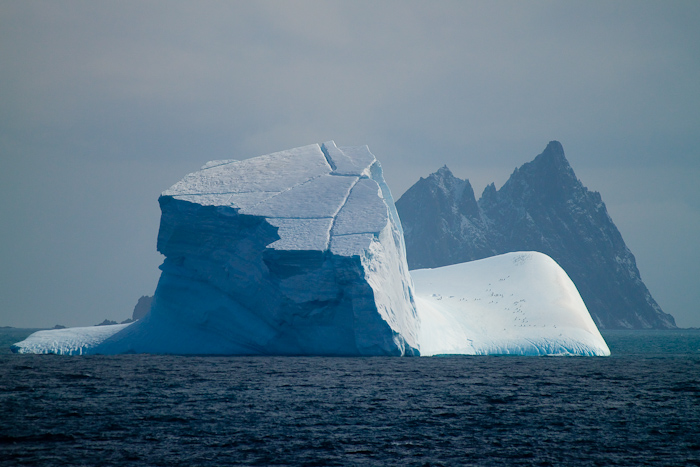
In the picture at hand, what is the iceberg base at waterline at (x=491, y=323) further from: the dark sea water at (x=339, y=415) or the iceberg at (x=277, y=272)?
the dark sea water at (x=339, y=415)

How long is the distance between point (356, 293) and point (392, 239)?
4216 mm

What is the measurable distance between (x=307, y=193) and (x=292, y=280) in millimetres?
4200

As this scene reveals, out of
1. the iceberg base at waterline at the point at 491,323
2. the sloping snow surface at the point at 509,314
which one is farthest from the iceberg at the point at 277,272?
the sloping snow surface at the point at 509,314

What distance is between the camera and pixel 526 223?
18638 cm

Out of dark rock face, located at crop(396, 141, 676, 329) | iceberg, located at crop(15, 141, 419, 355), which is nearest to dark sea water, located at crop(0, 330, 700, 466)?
iceberg, located at crop(15, 141, 419, 355)

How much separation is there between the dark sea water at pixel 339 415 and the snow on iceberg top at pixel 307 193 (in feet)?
13.6

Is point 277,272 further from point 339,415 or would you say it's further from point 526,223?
point 526,223

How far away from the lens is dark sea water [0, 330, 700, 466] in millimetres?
10578

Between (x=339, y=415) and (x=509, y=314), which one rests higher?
(x=509, y=314)

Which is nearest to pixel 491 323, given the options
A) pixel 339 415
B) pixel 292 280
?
pixel 292 280

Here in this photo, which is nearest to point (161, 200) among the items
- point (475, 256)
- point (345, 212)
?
point (345, 212)


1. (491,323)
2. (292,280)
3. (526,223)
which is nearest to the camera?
(292,280)

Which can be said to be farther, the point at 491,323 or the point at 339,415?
the point at 491,323

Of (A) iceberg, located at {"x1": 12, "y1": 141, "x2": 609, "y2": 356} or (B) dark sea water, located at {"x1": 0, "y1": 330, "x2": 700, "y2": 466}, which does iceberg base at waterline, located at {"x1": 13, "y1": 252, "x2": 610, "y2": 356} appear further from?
(B) dark sea water, located at {"x1": 0, "y1": 330, "x2": 700, "y2": 466}
